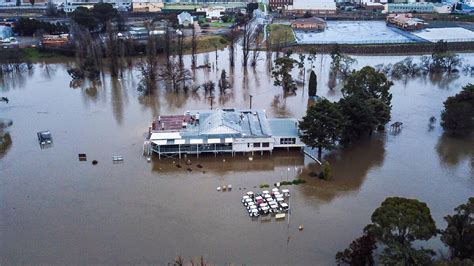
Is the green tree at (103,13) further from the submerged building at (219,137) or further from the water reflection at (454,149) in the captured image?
the water reflection at (454,149)

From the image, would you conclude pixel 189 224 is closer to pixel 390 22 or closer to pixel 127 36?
pixel 127 36

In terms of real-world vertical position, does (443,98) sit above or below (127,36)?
below

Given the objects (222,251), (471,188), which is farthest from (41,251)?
(471,188)

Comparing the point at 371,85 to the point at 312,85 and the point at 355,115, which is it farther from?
the point at 312,85

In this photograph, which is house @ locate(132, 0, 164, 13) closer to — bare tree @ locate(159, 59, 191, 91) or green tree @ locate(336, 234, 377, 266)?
bare tree @ locate(159, 59, 191, 91)

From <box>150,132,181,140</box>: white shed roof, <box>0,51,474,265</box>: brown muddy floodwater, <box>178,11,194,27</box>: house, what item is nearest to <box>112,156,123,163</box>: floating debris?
<box>0,51,474,265</box>: brown muddy floodwater
